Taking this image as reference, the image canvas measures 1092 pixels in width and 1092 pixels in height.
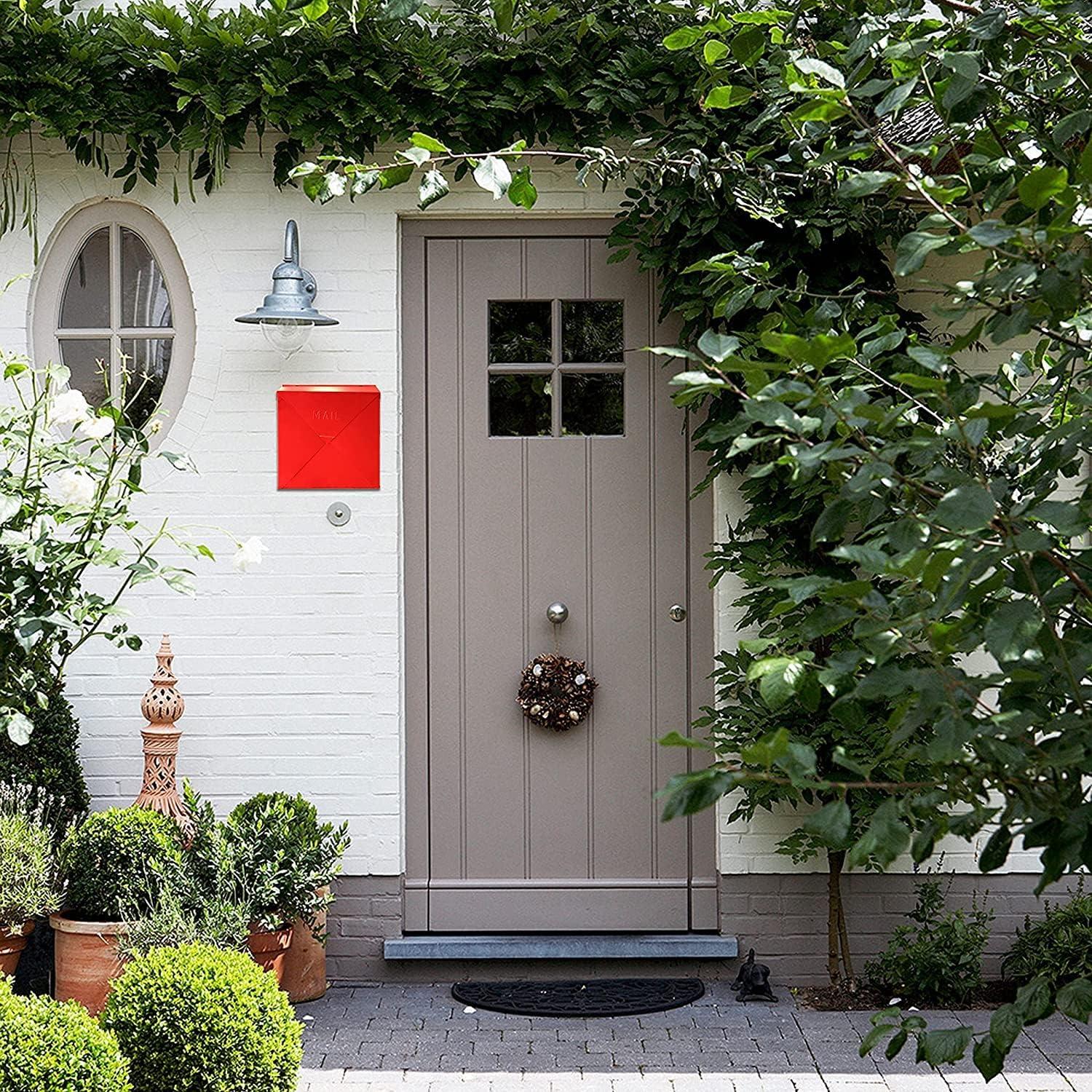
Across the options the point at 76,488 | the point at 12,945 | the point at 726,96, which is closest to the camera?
the point at 726,96

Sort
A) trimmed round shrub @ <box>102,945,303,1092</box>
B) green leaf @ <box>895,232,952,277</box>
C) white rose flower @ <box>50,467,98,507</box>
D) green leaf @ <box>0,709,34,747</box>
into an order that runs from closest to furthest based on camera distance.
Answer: green leaf @ <box>895,232,952,277</box>, green leaf @ <box>0,709,34,747</box>, white rose flower @ <box>50,467,98,507</box>, trimmed round shrub @ <box>102,945,303,1092</box>

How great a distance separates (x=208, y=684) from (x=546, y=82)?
229 centimetres

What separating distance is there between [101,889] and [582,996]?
1.58 metres

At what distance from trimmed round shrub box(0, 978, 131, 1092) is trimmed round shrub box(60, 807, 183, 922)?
1.06m

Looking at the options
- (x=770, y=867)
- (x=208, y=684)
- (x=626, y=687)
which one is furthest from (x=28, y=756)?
(x=770, y=867)

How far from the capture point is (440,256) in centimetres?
512

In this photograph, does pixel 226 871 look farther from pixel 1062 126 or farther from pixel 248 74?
pixel 1062 126

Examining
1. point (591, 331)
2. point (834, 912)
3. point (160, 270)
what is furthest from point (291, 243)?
point (834, 912)

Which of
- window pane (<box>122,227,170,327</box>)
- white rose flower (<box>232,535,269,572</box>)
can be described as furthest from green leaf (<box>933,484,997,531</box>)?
window pane (<box>122,227,170,327</box>)

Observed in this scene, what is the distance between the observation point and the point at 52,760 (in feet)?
15.6

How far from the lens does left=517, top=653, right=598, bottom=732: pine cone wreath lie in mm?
5082

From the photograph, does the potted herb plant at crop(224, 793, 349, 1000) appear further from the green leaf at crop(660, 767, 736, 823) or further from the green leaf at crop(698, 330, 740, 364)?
the green leaf at crop(660, 767, 736, 823)

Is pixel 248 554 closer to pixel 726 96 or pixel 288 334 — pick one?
pixel 288 334

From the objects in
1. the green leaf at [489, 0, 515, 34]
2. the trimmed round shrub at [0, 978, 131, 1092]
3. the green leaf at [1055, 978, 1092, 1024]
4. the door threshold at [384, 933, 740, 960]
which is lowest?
the door threshold at [384, 933, 740, 960]
